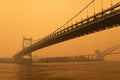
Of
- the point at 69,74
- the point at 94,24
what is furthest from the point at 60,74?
the point at 94,24

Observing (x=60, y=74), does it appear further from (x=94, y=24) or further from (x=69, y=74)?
(x=94, y=24)

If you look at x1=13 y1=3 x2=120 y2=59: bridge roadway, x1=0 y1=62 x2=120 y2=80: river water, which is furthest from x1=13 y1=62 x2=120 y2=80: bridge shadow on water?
x1=13 y1=3 x2=120 y2=59: bridge roadway

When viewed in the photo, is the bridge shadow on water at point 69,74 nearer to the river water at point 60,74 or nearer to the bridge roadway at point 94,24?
the river water at point 60,74

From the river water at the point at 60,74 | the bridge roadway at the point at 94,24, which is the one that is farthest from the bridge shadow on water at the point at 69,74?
the bridge roadway at the point at 94,24

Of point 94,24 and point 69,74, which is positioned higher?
point 94,24

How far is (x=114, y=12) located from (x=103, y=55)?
9205 cm

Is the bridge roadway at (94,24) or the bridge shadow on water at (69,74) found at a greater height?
the bridge roadway at (94,24)

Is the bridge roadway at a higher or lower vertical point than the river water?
higher

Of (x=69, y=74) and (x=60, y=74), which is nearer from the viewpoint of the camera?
(x=60, y=74)

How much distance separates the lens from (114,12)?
19375 mm

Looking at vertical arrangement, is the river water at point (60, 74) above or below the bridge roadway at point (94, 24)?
below

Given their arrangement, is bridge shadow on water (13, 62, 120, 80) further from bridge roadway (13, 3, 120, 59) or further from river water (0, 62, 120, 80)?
bridge roadway (13, 3, 120, 59)

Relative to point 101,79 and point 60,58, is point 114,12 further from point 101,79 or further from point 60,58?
point 60,58

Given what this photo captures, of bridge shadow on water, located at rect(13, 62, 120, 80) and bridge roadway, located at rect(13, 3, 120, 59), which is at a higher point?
bridge roadway, located at rect(13, 3, 120, 59)
